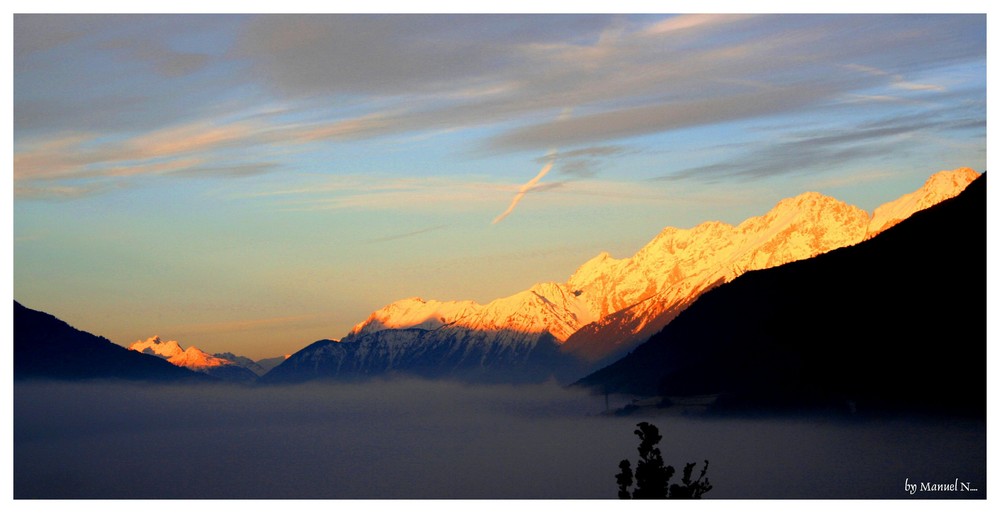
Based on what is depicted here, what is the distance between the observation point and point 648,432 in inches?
3211
